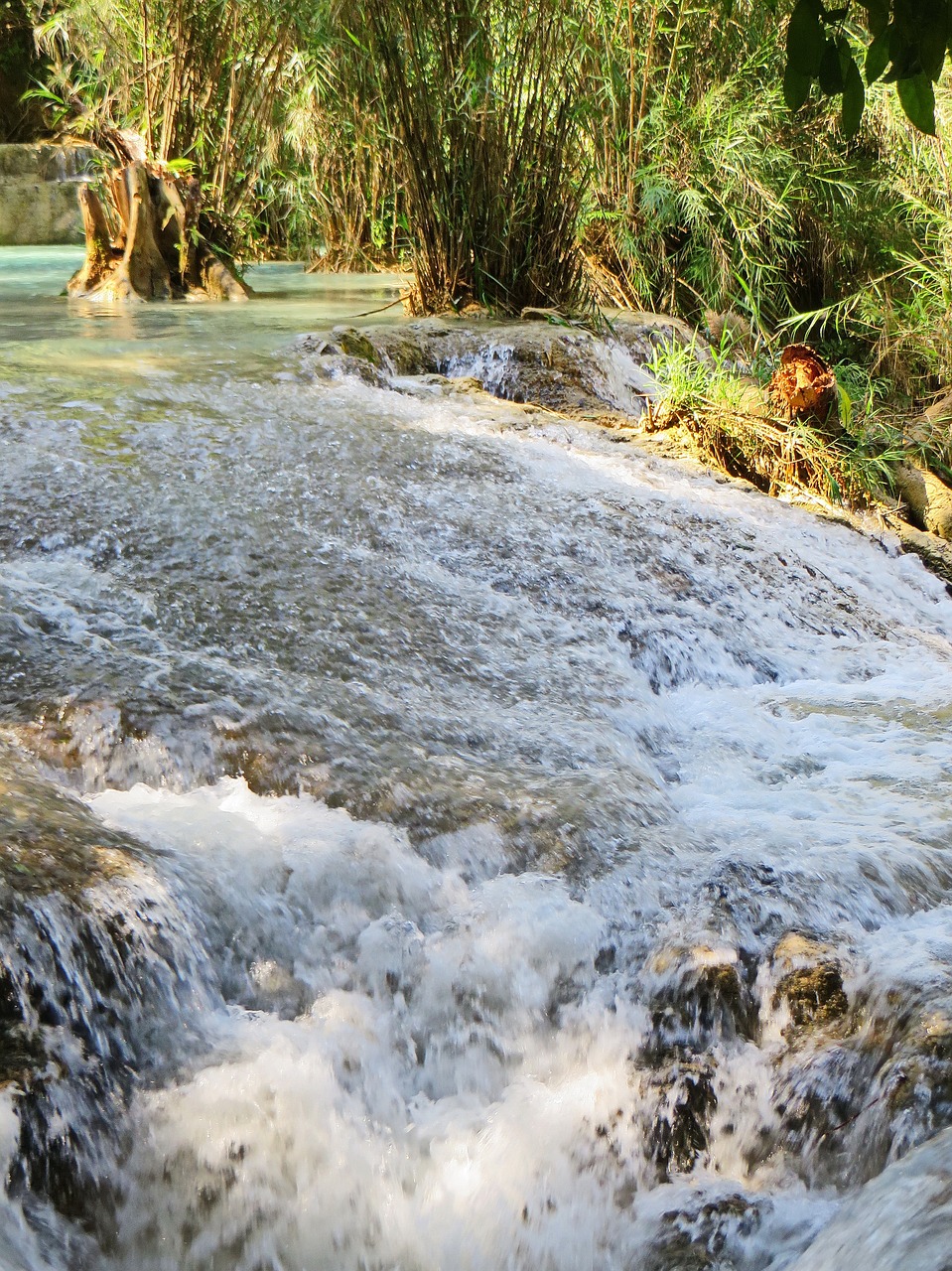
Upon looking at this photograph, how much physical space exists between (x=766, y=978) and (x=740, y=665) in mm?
1477

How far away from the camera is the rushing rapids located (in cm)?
153

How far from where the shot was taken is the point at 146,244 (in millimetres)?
6688

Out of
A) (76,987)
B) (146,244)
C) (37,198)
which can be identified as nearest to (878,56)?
(76,987)

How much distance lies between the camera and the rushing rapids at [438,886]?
5.01 ft

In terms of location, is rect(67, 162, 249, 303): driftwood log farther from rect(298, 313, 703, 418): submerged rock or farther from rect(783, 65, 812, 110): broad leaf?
rect(783, 65, 812, 110): broad leaf

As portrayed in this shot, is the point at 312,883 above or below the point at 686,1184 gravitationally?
above

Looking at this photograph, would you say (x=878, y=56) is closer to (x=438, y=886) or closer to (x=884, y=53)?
(x=884, y=53)

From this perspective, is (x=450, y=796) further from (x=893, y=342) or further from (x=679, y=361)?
(x=893, y=342)

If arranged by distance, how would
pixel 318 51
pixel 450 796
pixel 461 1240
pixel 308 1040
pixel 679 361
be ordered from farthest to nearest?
pixel 318 51 < pixel 679 361 < pixel 450 796 < pixel 308 1040 < pixel 461 1240

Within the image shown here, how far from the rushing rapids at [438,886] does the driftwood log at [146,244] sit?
336 cm

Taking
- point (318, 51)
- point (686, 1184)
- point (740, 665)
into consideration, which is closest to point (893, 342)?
point (318, 51)

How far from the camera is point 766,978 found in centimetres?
184

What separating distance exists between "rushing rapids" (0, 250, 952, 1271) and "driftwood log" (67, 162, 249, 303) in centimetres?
336

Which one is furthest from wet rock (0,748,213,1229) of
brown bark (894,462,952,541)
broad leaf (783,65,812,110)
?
brown bark (894,462,952,541)
